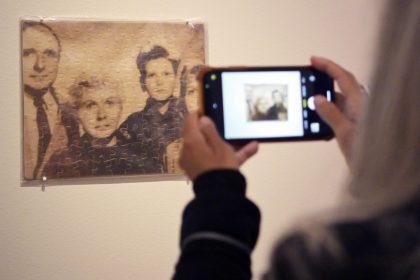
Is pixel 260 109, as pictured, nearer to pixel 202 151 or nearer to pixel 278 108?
pixel 278 108

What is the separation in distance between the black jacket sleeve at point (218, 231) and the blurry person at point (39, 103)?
727mm

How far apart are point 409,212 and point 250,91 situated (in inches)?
14.9

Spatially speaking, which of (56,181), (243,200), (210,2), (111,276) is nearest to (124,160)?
(56,181)

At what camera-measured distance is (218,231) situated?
1.28ft

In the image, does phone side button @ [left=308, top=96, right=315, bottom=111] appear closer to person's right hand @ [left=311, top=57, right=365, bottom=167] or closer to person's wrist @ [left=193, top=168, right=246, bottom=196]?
person's right hand @ [left=311, top=57, right=365, bottom=167]

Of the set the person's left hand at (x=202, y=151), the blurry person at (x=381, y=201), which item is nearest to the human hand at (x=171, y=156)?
the person's left hand at (x=202, y=151)

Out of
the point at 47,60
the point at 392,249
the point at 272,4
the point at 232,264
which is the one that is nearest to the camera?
the point at 392,249

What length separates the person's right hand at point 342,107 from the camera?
23.2 inches

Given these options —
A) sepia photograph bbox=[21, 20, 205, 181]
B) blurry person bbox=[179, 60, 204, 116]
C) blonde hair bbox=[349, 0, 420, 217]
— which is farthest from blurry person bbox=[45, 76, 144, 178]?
blonde hair bbox=[349, 0, 420, 217]

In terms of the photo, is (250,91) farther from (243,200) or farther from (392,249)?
(392,249)

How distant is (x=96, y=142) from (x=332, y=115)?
25.6 inches

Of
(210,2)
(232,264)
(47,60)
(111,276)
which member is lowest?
(111,276)

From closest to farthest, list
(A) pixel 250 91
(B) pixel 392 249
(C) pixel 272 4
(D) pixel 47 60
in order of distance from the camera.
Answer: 1. (B) pixel 392 249
2. (A) pixel 250 91
3. (D) pixel 47 60
4. (C) pixel 272 4

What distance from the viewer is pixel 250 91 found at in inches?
25.4
